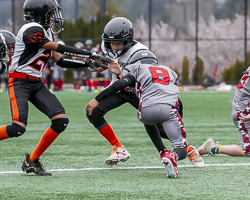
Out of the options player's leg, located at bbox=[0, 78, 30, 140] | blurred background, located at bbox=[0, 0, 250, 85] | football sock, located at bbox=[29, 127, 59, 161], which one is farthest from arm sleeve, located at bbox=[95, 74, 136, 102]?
blurred background, located at bbox=[0, 0, 250, 85]

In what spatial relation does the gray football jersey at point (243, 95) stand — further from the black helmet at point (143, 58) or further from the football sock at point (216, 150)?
the black helmet at point (143, 58)

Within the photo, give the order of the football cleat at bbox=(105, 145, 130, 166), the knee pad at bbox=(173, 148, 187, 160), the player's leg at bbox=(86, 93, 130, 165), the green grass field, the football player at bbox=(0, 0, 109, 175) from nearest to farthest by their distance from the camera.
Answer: the green grass field → the knee pad at bbox=(173, 148, 187, 160) → the football player at bbox=(0, 0, 109, 175) → the football cleat at bbox=(105, 145, 130, 166) → the player's leg at bbox=(86, 93, 130, 165)

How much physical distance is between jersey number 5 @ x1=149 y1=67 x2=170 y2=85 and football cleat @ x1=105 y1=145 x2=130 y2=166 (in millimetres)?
1001

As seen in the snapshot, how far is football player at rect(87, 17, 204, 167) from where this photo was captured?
5680 millimetres

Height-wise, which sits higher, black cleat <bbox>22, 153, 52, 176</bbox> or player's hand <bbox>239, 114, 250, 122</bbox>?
player's hand <bbox>239, 114, 250, 122</bbox>

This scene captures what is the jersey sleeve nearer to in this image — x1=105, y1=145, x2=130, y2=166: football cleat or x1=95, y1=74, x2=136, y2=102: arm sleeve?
x1=95, y1=74, x2=136, y2=102: arm sleeve

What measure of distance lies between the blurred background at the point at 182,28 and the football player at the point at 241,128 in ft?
73.9

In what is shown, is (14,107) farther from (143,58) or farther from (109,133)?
(143,58)

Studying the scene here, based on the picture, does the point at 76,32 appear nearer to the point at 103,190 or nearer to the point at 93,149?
the point at 93,149

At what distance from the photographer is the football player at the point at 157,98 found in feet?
16.5

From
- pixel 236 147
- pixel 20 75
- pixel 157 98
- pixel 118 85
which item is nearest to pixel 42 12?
pixel 20 75

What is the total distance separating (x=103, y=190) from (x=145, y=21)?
1045 inches

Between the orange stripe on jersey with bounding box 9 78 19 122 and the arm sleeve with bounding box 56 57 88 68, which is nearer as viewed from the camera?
the orange stripe on jersey with bounding box 9 78 19 122

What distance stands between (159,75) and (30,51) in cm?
132
